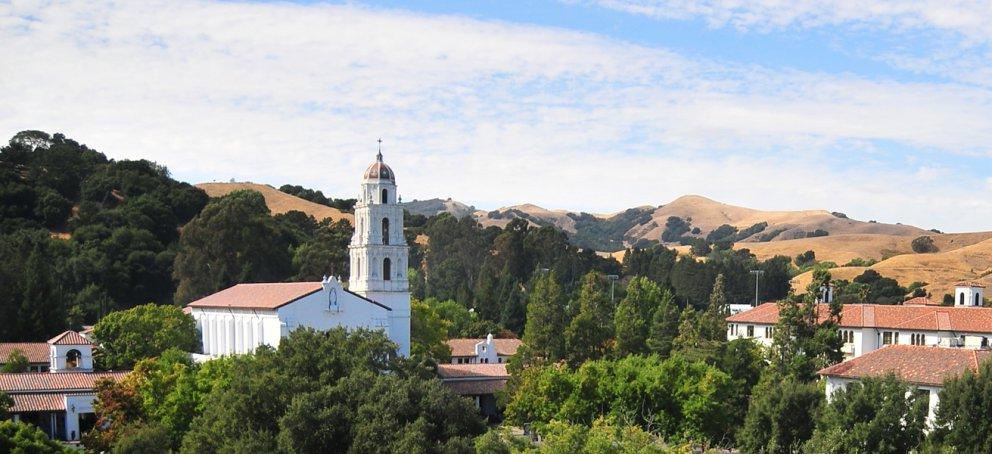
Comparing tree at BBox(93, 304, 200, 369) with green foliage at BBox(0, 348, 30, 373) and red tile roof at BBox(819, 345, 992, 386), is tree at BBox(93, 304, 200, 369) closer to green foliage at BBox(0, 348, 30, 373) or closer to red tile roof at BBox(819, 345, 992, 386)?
green foliage at BBox(0, 348, 30, 373)

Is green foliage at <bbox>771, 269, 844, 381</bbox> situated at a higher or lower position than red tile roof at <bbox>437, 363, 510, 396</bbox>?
higher

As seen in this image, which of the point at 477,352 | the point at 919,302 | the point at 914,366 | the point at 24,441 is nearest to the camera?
the point at 24,441

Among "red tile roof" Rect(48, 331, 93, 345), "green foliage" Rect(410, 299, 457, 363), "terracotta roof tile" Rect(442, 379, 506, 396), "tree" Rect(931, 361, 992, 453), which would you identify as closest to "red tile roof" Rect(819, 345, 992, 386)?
"tree" Rect(931, 361, 992, 453)

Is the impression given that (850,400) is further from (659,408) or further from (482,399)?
(482,399)

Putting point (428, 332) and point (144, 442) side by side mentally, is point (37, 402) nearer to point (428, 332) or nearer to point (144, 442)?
point (144, 442)

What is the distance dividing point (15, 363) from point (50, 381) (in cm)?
705

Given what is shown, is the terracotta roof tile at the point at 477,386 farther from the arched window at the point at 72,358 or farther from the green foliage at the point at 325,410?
the arched window at the point at 72,358

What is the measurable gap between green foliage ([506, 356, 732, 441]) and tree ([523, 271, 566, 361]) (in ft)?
31.6

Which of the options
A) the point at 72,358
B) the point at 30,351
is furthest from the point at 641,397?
the point at 30,351

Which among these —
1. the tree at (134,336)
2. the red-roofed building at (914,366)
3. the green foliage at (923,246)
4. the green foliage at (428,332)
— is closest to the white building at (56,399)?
the tree at (134,336)

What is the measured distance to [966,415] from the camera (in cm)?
3406

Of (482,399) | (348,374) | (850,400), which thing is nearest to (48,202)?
(482,399)

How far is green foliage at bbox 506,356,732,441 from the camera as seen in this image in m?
43.4

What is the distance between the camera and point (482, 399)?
55.6m
